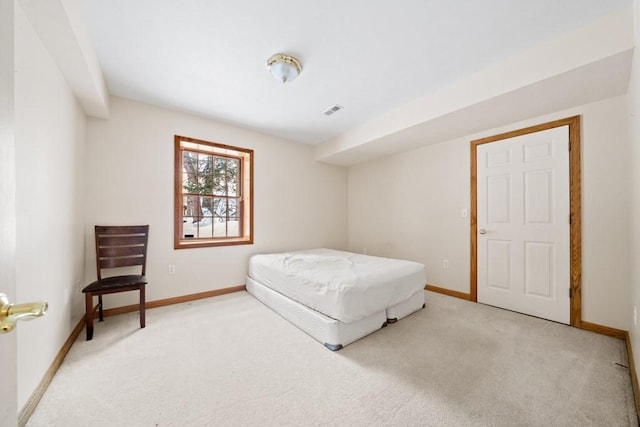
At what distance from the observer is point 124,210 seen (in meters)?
2.75

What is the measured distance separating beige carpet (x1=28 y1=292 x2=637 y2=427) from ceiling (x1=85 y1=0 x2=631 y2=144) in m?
2.45

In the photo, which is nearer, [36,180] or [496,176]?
[36,180]

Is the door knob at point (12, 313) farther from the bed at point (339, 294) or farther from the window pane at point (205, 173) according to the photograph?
the window pane at point (205, 173)

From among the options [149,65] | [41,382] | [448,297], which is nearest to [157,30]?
[149,65]

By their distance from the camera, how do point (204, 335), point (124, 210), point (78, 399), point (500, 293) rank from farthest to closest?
point (500, 293) → point (124, 210) → point (204, 335) → point (78, 399)

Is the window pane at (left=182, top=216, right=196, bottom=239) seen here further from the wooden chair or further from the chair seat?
the chair seat

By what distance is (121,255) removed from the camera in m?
2.61

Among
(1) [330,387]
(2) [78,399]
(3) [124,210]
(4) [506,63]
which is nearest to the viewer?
(2) [78,399]

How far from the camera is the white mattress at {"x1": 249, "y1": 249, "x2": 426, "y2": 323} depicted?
206 cm

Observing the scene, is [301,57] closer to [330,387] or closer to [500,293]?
[330,387]

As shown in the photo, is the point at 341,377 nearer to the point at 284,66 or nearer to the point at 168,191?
the point at 284,66

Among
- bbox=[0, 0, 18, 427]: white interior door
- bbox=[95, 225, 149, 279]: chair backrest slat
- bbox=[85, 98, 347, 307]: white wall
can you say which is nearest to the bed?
bbox=[85, 98, 347, 307]: white wall

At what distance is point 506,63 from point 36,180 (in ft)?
11.8

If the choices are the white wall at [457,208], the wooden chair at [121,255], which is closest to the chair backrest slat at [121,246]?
the wooden chair at [121,255]
